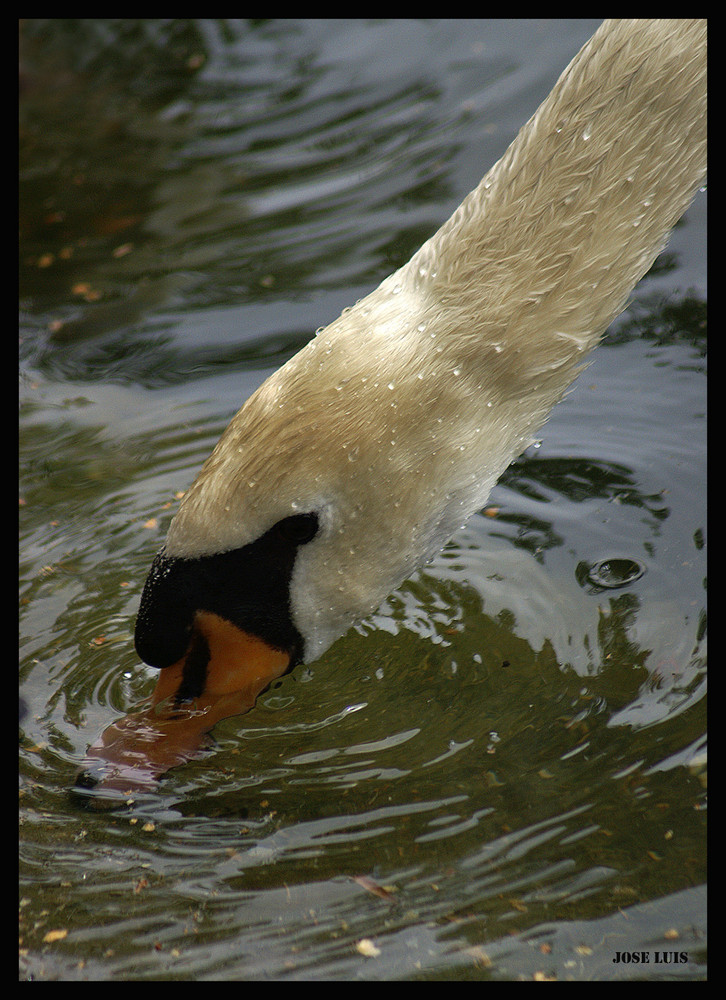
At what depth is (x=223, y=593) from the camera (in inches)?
145

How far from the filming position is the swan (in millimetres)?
3557

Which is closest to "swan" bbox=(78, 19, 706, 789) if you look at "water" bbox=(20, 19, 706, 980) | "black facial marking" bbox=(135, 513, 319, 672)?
"black facial marking" bbox=(135, 513, 319, 672)

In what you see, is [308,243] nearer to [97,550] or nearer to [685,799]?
[97,550]

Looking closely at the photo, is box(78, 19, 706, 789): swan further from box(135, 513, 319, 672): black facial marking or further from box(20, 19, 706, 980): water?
box(20, 19, 706, 980): water

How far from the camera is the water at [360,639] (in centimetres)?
345

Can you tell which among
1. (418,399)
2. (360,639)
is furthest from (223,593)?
(360,639)

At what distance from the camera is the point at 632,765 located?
3898 millimetres

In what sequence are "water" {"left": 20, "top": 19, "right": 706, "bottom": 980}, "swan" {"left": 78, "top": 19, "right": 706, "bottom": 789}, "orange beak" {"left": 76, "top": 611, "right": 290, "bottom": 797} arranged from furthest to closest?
"orange beak" {"left": 76, "top": 611, "right": 290, "bottom": 797}, "swan" {"left": 78, "top": 19, "right": 706, "bottom": 789}, "water" {"left": 20, "top": 19, "right": 706, "bottom": 980}

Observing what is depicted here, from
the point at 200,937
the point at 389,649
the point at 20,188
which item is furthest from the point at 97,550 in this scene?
the point at 20,188

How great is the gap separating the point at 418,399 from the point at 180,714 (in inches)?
49.8

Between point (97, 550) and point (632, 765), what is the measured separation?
2413 millimetres

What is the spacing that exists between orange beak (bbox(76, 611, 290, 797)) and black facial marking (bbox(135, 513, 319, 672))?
0.04 m

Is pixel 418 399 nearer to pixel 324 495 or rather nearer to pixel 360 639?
pixel 324 495

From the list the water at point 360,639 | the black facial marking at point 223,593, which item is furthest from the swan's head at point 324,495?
the water at point 360,639
